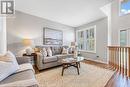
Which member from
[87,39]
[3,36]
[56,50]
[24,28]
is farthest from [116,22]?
[3,36]

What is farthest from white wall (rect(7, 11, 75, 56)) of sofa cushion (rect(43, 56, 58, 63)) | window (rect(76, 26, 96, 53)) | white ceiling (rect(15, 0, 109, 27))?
window (rect(76, 26, 96, 53))

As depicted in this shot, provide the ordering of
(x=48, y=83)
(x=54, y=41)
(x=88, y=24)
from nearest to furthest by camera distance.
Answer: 1. (x=48, y=83)
2. (x=54, y=41)
3. (x=88, y=24)

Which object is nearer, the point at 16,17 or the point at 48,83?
the point at 48,83

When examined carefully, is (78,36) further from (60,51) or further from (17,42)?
(17,42)

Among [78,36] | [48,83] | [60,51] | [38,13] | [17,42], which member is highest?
[38,13]

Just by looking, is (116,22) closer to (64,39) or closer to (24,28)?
(64,39)

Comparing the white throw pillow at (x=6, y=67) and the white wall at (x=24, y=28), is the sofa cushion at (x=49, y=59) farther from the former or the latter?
the white throw pillow at (x=6, y=67)

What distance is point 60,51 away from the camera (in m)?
5.13

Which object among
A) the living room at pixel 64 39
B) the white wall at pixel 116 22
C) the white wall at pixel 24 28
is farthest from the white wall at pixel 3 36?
the white wall at pixel 116 22

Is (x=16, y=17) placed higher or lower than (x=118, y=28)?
higher

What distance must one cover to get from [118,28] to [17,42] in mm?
4842

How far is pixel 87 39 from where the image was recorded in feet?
21.2

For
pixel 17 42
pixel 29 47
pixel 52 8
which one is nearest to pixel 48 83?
pixel 29 47

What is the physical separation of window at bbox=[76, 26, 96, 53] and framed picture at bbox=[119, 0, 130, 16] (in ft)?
5.03
